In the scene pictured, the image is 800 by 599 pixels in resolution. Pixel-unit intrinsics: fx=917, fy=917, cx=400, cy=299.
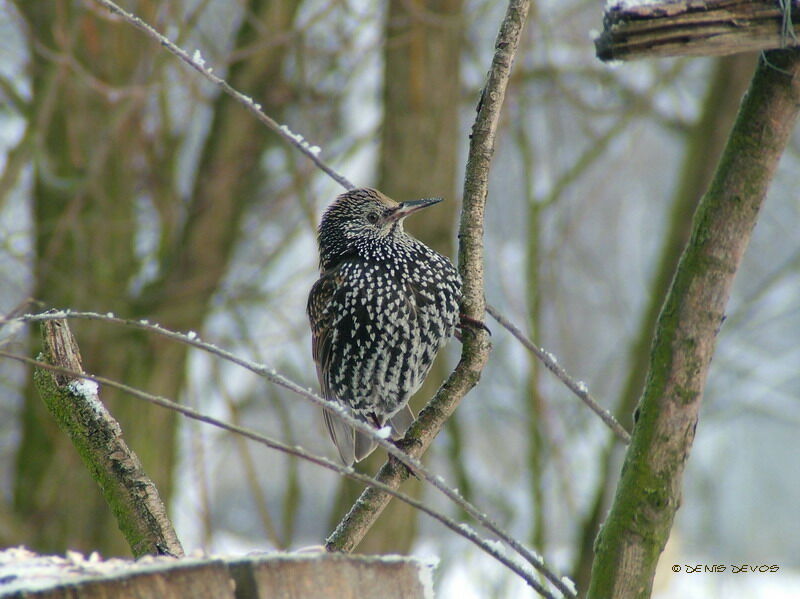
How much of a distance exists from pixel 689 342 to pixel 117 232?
4477 millimetres

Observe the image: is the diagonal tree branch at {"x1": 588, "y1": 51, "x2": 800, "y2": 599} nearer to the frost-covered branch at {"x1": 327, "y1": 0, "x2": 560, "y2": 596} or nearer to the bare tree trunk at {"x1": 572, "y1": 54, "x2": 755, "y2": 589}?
the frost-covered branch at {"x1": 327, "y1": 0, "x2": 560, "y2": 596}

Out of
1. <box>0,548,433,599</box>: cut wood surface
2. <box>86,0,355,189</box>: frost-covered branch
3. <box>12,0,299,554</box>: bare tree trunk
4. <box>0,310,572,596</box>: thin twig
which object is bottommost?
<box>0,548,433,599</box>: cut wood surface

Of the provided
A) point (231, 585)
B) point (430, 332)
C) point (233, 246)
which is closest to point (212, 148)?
point (233, 246)

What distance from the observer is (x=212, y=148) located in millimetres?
5836

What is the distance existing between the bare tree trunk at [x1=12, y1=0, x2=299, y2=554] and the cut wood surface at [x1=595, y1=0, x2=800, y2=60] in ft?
13.1

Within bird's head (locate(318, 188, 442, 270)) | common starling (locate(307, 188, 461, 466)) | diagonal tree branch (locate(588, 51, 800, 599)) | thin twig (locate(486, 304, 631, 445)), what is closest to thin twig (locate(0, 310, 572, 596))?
diagonal tree branch (locate(588, 51, 800, 599))

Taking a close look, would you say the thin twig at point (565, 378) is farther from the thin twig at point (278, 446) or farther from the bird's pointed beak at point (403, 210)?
the bird's pointed beak at point (403, 210)

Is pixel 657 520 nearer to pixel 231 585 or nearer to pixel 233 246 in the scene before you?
pixel 231 585

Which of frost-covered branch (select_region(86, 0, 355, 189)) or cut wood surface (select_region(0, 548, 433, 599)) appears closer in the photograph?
cut wood surface (select_region(0, 548, 433, 599))

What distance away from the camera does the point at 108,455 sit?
6.38 ft

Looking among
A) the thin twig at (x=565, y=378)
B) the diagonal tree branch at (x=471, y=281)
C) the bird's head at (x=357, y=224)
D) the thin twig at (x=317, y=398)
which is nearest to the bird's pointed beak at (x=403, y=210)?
the bird's head at (x=357, y=224)

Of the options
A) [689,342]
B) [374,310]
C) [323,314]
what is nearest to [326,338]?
[323,314]

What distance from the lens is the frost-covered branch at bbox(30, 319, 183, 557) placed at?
1909 millimetres

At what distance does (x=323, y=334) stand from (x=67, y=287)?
2.94 metres
